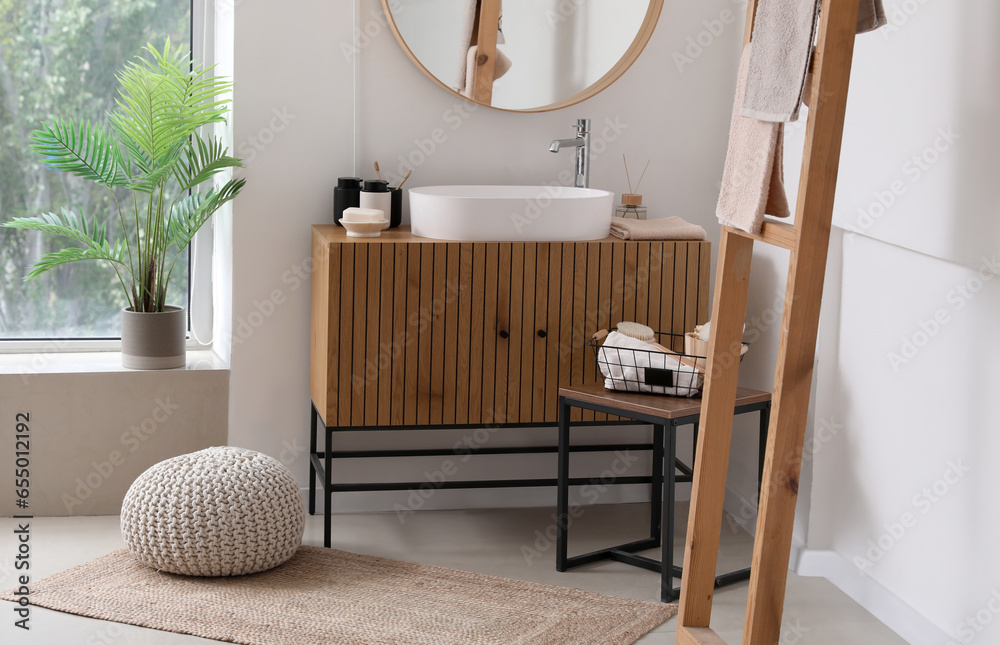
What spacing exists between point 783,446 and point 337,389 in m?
1.22

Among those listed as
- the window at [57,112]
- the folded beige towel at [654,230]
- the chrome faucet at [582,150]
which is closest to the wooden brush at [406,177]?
the chrome faucet at [582,150]

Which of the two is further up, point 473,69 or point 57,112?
point 473,69

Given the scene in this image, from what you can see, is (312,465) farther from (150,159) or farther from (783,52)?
(783,52)

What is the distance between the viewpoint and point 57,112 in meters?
3.15

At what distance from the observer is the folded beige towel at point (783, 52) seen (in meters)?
1.82

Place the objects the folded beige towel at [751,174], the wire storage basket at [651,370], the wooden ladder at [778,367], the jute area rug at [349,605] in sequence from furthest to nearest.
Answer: the wire storage basket at [651,370] → the jute area rug at [349,605] → the folded beige towel at [751,174] → the wooden ladder at [778,367]

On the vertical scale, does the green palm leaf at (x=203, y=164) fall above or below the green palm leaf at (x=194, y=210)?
above

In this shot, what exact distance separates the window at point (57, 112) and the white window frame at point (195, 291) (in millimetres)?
26

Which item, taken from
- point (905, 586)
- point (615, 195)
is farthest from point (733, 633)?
point (615, 195)

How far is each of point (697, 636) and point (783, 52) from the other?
1190 millimetres

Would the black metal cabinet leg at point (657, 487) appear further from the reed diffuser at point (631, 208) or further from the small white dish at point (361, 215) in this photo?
the small white dish at point (361, 215)

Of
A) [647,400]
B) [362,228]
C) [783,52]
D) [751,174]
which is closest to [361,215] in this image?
[362,228]

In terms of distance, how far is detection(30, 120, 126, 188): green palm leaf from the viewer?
2.80 m

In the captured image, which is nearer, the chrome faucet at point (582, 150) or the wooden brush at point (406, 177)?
the wooden brush at point (406, 177)
